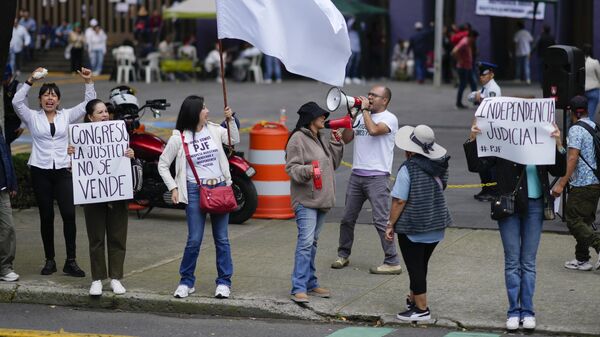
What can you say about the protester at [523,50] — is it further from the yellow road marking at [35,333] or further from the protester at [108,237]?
the yellow road marking at [35,333]

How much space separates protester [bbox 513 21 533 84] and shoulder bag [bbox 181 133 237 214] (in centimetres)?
2379

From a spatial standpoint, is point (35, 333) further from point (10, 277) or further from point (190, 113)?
point (190, 113)

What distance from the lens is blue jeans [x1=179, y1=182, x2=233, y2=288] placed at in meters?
9.55

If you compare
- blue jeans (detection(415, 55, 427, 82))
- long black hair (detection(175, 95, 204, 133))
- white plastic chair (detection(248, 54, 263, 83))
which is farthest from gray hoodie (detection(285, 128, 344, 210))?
white plastic chair (detection(248, 54, 263, 83))

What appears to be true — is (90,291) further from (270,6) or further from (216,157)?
(270,6)

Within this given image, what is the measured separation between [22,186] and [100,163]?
4.54 metres

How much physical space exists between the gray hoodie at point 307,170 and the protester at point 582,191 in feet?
7.56

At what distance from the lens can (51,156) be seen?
1038 cm

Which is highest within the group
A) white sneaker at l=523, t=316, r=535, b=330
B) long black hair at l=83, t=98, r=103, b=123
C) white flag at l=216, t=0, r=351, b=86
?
white flag at l=216, t=0, r=351, b=86

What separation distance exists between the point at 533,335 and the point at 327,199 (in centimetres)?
205

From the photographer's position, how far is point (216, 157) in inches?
377

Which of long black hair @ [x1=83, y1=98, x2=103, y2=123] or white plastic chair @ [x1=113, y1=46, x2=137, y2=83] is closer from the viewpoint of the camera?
long black hair @ [x1=83, y1=98, x2=103, y2=123]

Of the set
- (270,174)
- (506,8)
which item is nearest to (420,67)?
(506,8)

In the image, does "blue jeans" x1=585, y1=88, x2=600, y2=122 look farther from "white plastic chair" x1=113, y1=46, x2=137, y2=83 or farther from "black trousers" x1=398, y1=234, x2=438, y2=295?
"white plastic chair" x1=113, y1=46, x2=137, y2=83
